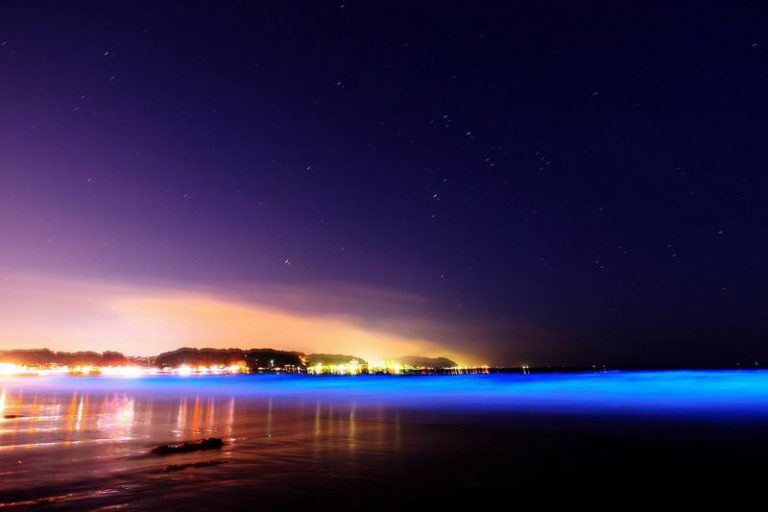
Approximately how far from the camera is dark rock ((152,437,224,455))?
52.0ft

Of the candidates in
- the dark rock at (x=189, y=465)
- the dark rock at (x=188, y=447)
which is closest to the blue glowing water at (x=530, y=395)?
the dark rock at (x=188, y=447)

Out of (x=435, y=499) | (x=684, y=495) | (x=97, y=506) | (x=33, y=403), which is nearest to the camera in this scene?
(x=97, y=506)

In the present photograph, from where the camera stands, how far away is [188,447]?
16.4 meters

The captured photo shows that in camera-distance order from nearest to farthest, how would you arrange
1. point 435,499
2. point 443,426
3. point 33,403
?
1. point 435,499
2. point 443,426
3. point 33,403

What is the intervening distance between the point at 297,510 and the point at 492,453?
8.23m

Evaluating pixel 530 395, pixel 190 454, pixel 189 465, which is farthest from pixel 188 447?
pixel 530 395

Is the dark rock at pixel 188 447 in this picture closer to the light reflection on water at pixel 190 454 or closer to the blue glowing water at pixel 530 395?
the light reflection on water at pixel 190 454

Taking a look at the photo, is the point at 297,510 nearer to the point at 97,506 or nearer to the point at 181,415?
the point at 97,506

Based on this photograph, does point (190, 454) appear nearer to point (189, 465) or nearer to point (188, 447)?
point (188, 447)

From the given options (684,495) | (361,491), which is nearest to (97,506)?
(361,491)

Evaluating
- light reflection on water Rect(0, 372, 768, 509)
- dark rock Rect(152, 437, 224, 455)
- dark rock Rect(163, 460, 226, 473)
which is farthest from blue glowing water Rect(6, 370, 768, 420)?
dark rock Rect(163, 460, 226, 473)

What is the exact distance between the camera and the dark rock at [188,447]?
15855 mm

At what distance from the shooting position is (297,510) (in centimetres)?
1027

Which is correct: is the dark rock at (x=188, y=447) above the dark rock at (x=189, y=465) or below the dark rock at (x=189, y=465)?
above
